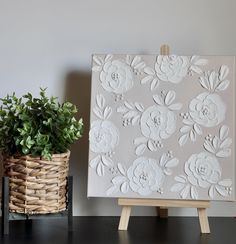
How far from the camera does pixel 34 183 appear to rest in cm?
113

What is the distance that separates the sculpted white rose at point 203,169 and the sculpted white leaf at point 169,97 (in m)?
0.16

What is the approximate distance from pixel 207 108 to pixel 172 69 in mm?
145

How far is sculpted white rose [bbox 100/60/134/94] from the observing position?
1229mm

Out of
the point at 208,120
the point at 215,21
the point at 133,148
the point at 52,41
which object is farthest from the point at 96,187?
the point at 215,21

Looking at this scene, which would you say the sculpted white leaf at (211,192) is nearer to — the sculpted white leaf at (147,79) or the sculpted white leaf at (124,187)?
the sculpted white leaf at (124,187)

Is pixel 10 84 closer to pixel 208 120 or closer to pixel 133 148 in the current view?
pixel 133 148

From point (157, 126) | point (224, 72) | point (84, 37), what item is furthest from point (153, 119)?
point (84, 37)

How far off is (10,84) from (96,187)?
0.43 meters

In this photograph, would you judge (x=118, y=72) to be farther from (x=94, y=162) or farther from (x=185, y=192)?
(x=185, y=192)

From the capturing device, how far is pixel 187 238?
3.81 ft

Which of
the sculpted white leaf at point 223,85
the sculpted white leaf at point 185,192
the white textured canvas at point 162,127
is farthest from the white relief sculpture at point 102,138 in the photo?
the sculpted white leaf at point 223,85

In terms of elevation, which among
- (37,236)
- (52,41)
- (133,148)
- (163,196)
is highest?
(52,41)

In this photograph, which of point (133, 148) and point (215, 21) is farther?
point (215, 21)

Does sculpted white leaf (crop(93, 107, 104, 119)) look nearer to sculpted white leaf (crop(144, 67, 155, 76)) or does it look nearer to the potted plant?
the potted plant
